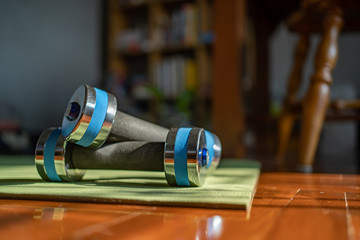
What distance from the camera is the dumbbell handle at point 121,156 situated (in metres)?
0.70

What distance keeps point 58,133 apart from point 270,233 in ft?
1.53

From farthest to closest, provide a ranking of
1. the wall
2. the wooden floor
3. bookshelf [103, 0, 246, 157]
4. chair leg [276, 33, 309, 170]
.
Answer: bookshelf [103, 0, 246, 157] < the wall < chair leg [276, 33, 309, 170] < the wooden floor

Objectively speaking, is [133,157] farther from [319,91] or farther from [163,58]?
[163,58]

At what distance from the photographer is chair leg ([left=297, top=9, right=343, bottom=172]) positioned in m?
1.11

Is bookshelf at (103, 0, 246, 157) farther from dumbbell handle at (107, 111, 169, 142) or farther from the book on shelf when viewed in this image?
dumbbell handle at (107, 111, 169, 142)

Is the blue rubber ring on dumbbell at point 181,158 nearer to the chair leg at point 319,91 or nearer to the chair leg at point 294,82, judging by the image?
the chair leg at point 319,91

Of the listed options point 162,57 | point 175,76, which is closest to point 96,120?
point 175,76

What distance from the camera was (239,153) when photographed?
5.02ft

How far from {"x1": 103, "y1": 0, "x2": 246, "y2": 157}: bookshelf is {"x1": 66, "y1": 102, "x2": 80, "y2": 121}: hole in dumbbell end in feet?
5.50

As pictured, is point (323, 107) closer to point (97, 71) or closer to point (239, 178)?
point (239, 178)

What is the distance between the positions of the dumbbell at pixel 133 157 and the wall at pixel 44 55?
1.96m

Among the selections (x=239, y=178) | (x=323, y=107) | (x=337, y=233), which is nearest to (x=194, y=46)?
(x=323, y=107)

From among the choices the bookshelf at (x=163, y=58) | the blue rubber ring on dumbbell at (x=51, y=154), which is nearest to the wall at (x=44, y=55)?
the bookshelf at (x=163, y=58)

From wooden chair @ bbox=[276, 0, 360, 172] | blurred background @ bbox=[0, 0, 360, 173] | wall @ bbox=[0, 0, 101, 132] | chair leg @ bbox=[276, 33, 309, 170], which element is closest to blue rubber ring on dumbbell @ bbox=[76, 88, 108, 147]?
wooden chair @ bbox=[276, 0, 360, 172]
